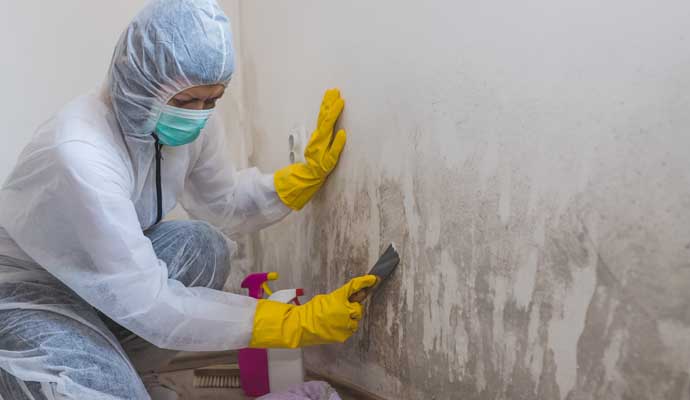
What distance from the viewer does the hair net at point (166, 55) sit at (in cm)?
Answer: 104

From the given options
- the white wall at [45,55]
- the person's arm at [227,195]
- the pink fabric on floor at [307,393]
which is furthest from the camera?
the white wall at [45,55]

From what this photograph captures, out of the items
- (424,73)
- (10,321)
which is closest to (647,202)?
(424,73)

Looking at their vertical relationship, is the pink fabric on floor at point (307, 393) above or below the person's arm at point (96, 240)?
below

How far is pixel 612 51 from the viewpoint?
84 centimetres

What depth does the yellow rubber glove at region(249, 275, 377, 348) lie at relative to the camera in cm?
117

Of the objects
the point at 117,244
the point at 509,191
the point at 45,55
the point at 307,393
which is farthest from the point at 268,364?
the point at 45,55

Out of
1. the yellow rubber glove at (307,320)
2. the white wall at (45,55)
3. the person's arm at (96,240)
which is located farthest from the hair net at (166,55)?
the white wall at (45,55)

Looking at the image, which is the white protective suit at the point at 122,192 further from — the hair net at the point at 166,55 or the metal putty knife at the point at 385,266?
the metal putty knife at the point at 385,266

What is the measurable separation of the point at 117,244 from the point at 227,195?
18.8 inches

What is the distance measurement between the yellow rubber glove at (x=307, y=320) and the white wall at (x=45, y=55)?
92cm

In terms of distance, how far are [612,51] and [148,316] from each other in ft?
2.99

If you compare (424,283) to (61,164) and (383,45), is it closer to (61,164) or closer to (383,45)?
(383,45)

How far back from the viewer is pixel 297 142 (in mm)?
1504

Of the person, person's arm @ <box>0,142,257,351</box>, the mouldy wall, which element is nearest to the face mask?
the person
